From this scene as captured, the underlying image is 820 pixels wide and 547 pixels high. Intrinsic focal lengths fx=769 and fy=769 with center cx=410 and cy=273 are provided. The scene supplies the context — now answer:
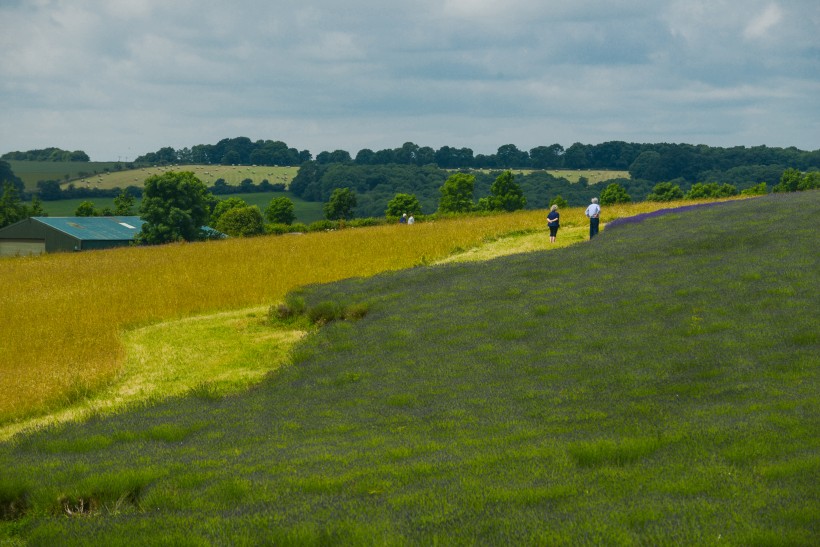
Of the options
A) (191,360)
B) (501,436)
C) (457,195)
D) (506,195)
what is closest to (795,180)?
(506,195)

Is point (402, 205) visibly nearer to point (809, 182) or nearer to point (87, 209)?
point (87, 209)

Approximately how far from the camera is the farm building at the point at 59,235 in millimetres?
119125

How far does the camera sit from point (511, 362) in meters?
19.6

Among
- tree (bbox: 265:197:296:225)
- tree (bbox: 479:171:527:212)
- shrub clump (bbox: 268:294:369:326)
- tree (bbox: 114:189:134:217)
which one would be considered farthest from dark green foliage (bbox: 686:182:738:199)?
shrub clump (bbox: 268:294:369:326)

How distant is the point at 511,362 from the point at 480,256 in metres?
25.1

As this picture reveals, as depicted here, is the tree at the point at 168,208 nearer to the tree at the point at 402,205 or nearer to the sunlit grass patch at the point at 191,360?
the tree at the point at 402,205

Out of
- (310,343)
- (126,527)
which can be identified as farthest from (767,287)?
(126,527)

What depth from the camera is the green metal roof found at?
12088 cm

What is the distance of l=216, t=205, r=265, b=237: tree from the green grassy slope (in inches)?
4731

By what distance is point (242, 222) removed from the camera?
146750 mm

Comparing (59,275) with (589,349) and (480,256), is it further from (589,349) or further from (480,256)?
(589,349)

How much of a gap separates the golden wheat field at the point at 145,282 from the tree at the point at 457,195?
92.7 metres

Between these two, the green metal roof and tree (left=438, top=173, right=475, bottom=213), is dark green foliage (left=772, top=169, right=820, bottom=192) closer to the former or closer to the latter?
tree (left=438, top=173, right=475, bottom=213)

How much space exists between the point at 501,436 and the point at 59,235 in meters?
121
